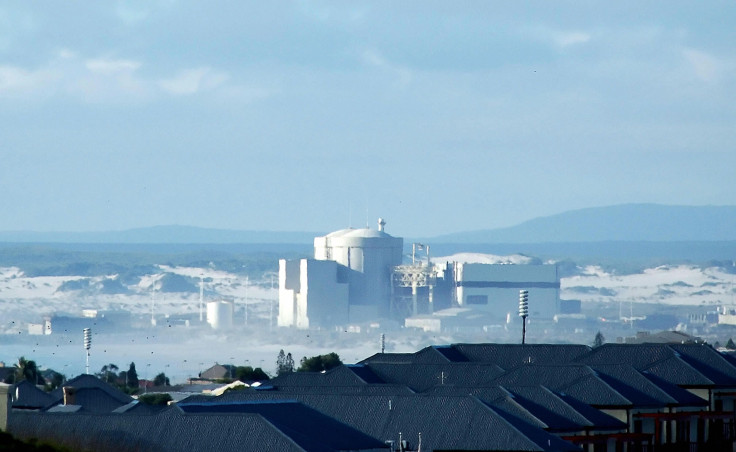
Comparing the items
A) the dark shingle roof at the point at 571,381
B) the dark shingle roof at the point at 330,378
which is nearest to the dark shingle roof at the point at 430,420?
the dark shingle roof at the point at 571,381

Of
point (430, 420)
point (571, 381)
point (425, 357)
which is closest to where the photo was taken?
point (430, 420)

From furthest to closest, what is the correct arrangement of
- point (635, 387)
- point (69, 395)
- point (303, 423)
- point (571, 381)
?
1. point (69, 395)
2. point (635, 387)
3. point (571, 381)
4. point (303, 423)

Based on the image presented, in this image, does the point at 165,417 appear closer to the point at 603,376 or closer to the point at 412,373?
the point at 603,376

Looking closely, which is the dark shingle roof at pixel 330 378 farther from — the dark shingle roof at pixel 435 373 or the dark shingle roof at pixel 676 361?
the dark shingle roof at pixel 676 361

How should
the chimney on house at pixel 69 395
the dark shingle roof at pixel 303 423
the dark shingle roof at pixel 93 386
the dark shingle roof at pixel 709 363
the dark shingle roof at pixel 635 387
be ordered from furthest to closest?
the dark shingle roof at pixel 93 386 < the dark shingle roof at pixel 709 363 < the chimney on house at pixel 69 395 < the dark shingle roof at pixel 635 387 < the dark shingle roof at pixel 303 423

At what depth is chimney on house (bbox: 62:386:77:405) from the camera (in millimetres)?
57759

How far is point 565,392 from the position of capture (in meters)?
52.0

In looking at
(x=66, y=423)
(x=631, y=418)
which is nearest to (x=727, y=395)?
(x=631, y=418)

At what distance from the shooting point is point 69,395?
5850cm

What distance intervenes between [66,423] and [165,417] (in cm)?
238

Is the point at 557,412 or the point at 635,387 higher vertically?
the point at 635,387

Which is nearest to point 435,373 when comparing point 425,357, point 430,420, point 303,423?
point 425,357

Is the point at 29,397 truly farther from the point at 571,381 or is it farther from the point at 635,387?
the point at 635,387

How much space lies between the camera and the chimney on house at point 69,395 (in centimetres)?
5776
